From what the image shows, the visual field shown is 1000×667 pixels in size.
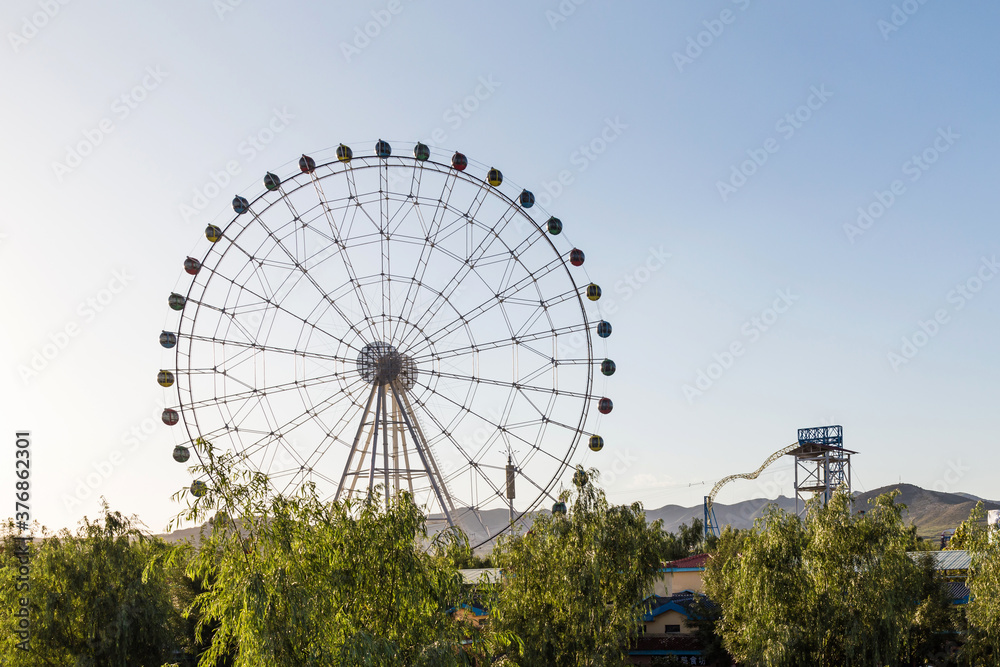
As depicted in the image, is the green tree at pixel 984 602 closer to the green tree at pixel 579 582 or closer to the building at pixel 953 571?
the building at pixel 953 571

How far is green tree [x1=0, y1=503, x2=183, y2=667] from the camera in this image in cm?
2598

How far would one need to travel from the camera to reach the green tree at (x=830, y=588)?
24.9 meters

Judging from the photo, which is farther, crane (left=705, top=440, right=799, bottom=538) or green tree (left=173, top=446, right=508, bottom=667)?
crane (left=705, top=440, right=799, bottom=538)

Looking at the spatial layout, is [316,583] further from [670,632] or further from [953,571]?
[953,571]

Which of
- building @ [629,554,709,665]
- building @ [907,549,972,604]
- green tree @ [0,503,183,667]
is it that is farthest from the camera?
building @ [629,554,709,665]

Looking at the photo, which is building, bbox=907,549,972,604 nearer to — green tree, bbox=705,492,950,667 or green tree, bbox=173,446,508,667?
green tree, bbox=705,492,950,667

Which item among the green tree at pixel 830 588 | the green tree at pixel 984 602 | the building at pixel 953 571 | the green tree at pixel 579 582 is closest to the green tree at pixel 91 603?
the green tree at pixel 579 582

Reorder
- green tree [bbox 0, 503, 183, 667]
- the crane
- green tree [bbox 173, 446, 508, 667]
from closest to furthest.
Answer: green tree [bbox 173, 446, 508, 667] → green tree [bbox 0, 503, 183, 667] → the crane

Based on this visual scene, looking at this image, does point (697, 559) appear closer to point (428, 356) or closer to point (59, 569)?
point (428, 356)

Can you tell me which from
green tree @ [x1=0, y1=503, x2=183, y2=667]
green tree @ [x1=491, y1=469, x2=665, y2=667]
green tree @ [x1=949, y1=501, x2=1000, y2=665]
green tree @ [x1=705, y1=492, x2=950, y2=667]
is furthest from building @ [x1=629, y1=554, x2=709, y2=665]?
green tree @ [x1=0, y1=503, x2=183, y2=667]

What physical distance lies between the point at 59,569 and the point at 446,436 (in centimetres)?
1497

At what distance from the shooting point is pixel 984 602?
26.9 m

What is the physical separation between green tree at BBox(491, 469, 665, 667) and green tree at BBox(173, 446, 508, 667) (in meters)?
7.01

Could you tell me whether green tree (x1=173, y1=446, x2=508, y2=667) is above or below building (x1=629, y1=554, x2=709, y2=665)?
above
